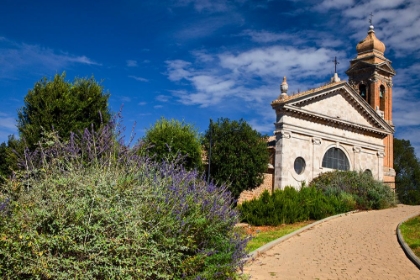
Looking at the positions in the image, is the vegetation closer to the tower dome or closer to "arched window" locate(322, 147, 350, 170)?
"arched window" locate(322, 147, 350, 170)

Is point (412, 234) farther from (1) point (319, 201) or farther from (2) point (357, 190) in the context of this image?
(2) point (357, 190)

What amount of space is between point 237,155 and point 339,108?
9787mm

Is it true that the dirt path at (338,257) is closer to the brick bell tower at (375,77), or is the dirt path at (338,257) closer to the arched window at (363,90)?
the brick bell tower at (375,77)

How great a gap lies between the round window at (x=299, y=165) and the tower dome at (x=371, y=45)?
1423 cm

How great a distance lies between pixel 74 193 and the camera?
5336 mm

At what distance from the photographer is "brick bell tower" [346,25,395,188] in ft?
109

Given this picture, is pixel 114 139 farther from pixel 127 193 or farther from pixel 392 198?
pixel 392 198

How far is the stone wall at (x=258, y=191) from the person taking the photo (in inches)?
928

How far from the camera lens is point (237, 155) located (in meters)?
22.4

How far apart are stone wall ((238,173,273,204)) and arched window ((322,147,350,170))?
4.74 meters

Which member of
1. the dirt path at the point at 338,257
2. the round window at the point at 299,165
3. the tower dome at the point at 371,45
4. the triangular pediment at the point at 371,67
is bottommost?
the dirt path at the point at 338,257

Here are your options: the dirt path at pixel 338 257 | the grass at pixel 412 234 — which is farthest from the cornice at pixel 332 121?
the dirt path at pixel 338 257

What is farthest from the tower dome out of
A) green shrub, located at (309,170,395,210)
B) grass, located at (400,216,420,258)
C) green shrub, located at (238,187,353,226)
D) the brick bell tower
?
grass, located at (400,216,420,258)

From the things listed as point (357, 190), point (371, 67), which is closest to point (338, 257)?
point (357, 190)
